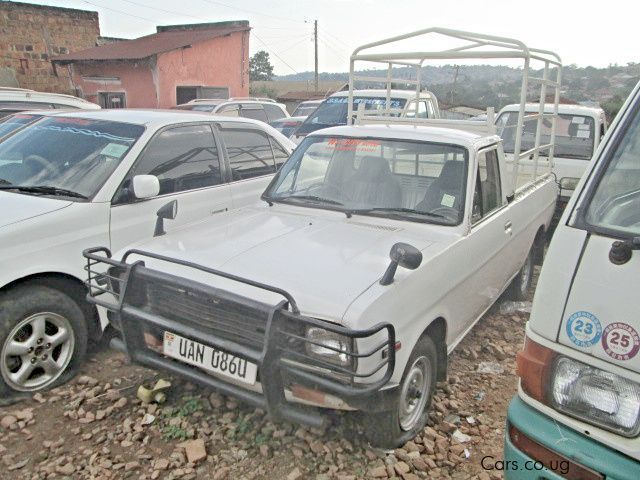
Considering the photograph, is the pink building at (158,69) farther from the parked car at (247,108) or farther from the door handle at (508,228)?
the door handle at (508,228)

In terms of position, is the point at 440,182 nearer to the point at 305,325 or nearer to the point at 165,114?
the point at 305,325

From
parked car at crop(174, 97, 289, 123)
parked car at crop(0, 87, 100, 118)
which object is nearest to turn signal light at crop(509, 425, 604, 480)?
parked car at crop(0, 87, 100, 118)

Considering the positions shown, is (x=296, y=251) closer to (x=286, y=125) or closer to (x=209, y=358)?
(x=209, y=358)

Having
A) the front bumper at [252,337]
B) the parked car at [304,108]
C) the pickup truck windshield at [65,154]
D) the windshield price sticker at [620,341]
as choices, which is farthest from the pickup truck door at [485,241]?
the parked car at [304,108]

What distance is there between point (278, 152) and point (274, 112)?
834 cm

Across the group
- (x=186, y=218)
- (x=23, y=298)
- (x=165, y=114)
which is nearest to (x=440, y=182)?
(x=186, y=218)

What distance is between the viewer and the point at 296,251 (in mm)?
3082

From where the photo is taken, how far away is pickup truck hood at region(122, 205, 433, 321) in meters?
2.63

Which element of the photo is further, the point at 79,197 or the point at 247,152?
the point at 247,152

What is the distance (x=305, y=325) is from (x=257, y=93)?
34.2m

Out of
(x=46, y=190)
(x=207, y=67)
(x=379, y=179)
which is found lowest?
(x=46, y=190)

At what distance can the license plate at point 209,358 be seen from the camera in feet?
8.57

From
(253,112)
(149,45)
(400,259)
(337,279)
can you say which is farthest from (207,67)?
(400,259)

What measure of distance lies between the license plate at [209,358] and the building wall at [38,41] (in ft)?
57.0
